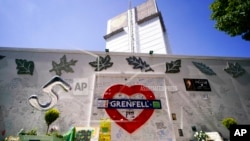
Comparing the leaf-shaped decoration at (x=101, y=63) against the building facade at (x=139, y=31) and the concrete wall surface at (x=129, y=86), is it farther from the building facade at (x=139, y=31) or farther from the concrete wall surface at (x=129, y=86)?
the building facade at (x=139, y=31)

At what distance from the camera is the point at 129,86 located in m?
8.43

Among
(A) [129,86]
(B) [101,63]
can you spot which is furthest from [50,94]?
(A) [129,86]

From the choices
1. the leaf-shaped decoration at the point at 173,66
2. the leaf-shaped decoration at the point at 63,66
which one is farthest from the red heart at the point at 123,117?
the leaf-shaped decoration at the point at 63,66

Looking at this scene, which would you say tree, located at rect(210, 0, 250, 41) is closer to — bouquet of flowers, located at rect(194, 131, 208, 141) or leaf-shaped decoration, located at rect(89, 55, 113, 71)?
bouquet of flowers, located at rect(194, 131, 208, 141)

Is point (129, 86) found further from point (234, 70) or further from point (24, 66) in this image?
point (234, 70)

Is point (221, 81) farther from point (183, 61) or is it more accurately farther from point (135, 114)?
point (135, 114)

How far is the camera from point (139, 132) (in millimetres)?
7266

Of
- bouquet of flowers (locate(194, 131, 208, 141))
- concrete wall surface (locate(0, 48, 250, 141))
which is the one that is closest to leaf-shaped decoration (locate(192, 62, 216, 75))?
concrete wall surface (locate(0, 48, 250, 141))

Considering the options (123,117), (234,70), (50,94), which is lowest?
(123,117)

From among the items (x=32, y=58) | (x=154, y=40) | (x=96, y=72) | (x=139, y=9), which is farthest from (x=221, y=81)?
(x=139, y=9)

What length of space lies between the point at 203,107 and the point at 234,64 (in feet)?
9.73

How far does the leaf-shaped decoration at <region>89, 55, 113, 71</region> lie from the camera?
887 centimetres

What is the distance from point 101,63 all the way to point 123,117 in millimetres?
2646

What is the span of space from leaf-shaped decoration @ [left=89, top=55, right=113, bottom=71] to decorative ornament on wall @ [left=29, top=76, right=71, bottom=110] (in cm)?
142
